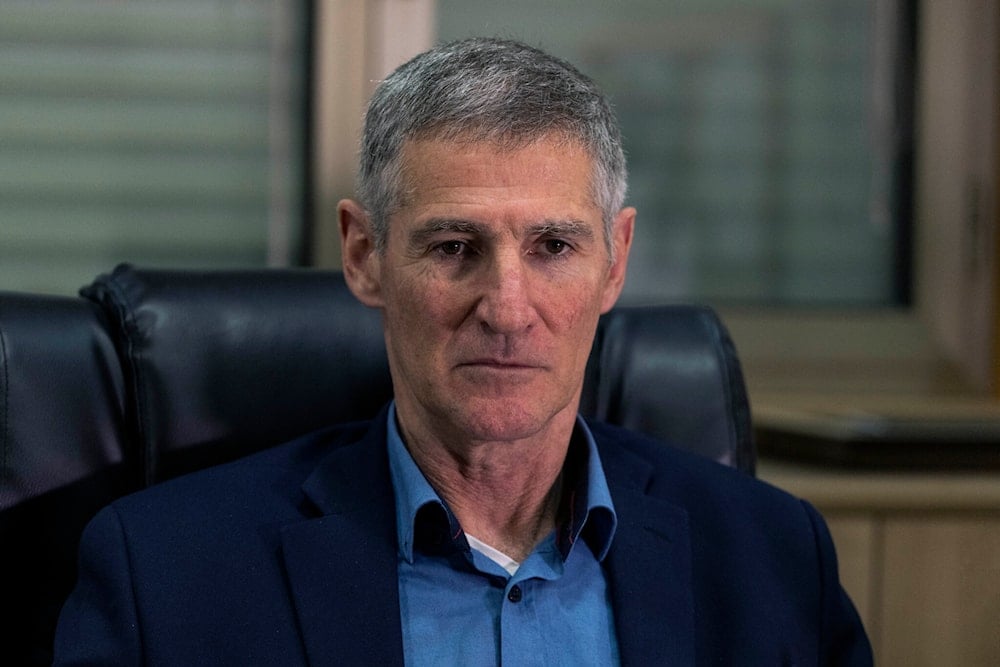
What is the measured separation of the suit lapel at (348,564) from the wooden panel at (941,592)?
1.07m

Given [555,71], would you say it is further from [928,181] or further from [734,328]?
[928,181]

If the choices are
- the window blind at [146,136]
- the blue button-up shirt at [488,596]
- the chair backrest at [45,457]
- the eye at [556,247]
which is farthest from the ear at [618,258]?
the window blind at [146,136]

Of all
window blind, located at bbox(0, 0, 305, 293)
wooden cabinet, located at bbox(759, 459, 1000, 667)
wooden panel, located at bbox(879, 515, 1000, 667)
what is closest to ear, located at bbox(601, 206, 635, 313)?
wooden cabinet, located at bbox(759, 459, 1000, 667)

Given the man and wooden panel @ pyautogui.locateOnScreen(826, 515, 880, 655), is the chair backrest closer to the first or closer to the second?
the man

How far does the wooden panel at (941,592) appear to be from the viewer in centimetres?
204

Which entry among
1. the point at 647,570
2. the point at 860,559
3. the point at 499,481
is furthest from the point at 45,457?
the point at 860,559

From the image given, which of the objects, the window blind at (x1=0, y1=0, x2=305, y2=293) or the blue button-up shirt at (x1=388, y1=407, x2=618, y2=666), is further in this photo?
the window blind at (x1=0, y1=0, x2=305, y2=293)

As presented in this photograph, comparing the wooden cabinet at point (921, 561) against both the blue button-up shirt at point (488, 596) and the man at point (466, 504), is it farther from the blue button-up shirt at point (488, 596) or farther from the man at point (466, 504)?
the blue button-up shirt at point (488, 596)

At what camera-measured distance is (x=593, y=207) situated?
127 centimetres

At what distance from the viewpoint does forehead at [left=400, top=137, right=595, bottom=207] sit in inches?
47.7

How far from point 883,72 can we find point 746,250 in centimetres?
46

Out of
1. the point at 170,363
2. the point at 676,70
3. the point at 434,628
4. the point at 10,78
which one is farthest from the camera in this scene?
the point at 676,70

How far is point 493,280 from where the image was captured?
121cm

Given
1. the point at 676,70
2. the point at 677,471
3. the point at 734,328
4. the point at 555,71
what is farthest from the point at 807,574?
the point at 676,70
